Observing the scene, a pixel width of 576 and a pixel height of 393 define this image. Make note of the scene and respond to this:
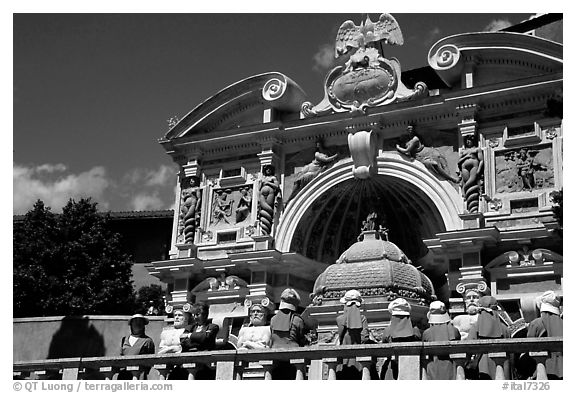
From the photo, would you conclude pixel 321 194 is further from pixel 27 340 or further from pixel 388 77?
pixel 27 340

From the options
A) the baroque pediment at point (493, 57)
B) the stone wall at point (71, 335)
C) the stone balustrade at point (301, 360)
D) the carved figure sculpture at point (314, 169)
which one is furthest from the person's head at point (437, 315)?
the stone wall at point (71, 335)

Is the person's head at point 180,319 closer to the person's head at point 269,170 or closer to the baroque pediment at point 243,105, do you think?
the person's head at point 269,170

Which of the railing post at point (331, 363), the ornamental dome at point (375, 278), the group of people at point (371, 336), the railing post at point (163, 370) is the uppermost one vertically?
the ornamental dome at point (375, 278)

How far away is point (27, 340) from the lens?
21.0 metres

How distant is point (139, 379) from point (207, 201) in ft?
30.9

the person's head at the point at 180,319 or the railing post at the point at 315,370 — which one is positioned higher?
the person's head at the point at 180,319

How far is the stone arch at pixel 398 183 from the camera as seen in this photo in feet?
59.1

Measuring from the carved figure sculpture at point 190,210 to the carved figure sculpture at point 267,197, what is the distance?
184 cm

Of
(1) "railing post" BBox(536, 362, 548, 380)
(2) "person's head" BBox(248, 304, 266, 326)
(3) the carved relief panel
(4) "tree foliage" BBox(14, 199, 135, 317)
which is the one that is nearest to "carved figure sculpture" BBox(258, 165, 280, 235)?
(3) the carved relief panel

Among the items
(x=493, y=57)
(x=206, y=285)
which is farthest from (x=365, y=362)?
(x=206, y=285)

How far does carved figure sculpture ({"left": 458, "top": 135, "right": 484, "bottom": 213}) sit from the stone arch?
268mm

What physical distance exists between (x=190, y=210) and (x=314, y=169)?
3362 millimetres

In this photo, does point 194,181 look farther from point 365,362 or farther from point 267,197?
point 365,362
